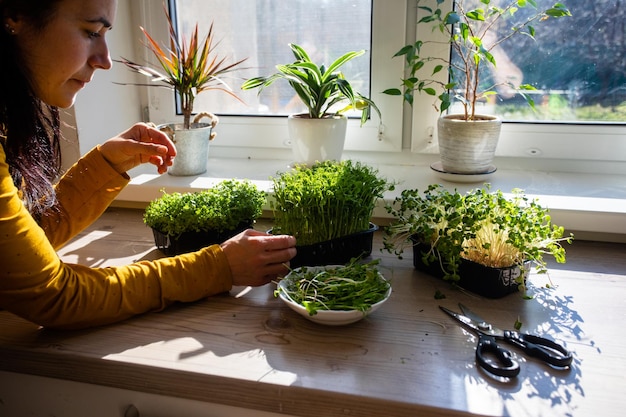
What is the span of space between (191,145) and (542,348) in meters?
1.00

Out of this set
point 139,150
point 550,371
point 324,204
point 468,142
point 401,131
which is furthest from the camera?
point 401,131

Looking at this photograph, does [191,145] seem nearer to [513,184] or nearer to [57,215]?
[57,215]

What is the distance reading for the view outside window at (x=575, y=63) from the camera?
1.26m

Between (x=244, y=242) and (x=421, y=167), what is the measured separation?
738 millimetres

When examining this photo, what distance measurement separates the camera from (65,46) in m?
0.76

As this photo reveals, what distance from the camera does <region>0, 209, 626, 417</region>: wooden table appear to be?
664 millimetres

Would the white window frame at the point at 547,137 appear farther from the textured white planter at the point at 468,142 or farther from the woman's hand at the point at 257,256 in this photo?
the woman's hand at the point at 257,256

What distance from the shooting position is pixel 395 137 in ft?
4.85

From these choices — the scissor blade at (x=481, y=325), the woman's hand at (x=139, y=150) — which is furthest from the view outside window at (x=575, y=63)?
the woman's hand at (x=139, y=150)

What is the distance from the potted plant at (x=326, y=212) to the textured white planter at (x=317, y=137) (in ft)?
0.97

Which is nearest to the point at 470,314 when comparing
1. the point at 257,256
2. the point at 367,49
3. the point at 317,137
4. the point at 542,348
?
the point at 542,348

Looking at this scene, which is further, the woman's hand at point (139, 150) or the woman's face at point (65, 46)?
the woman's hand at point (139, 150)

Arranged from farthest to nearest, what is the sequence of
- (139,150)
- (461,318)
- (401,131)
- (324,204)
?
(401,131)
(139,150)
(324,204)
(461,318)

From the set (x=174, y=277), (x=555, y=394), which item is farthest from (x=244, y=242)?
(x=555, y=394)
